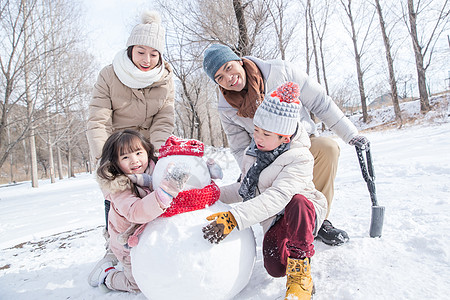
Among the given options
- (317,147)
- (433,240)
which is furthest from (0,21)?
(433,240)

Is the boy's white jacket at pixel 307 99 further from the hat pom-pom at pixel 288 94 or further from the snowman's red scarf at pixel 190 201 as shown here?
the snowman's red scarf at pixel 190 201

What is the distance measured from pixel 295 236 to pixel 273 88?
1.20 meters

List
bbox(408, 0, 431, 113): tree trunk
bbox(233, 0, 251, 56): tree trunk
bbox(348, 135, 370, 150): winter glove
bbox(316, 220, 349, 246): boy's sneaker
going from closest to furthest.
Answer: bbox(316, 220, 349, 246): boy's sneaker < bbox(348, 135, 370, 150): winter glove < bbox(233, 0, 251, 56): tree trunk < bbox(408, 0, 431, 113): tree trunk

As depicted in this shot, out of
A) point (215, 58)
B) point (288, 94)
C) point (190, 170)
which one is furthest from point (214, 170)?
point (215, 58)

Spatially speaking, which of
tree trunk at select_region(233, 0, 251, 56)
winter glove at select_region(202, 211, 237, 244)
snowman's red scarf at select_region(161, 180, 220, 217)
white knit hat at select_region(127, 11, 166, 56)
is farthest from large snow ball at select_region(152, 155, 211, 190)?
tree trunk at select_region(233, 0, 251, 56)

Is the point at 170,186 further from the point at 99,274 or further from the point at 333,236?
the point at 333,236

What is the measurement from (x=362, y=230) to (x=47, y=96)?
859 cm

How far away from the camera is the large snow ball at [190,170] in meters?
1.49

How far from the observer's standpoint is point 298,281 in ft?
4.32

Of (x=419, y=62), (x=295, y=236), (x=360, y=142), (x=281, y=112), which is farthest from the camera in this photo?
(x=419, y=62)

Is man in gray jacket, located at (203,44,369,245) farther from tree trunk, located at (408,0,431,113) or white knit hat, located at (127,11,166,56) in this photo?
tree trunk, located at (408,0,431,113)

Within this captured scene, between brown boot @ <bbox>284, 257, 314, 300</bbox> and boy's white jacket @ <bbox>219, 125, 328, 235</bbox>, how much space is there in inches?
10.6

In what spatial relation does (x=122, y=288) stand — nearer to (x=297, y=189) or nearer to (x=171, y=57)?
(x=297, y=189)

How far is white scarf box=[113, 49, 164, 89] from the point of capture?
213 cm
